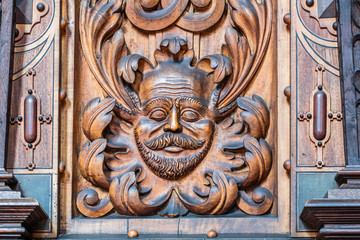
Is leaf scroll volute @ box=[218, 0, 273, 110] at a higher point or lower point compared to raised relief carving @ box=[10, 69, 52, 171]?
higher

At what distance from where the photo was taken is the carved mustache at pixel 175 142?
3.12m

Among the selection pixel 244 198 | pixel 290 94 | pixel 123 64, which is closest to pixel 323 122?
pixel 290 94

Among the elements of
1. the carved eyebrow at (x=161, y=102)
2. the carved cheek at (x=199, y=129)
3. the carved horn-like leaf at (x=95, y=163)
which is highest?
the carved eyebrow at (x=161, y=102)

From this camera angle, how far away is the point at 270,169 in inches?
123

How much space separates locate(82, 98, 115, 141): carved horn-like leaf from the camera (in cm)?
313

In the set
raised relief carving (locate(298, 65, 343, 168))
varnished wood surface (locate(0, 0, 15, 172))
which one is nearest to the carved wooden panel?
raised relief carving (locate(298, 65, 343, 168))

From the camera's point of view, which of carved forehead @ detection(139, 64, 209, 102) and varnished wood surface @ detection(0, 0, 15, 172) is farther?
carved forehead @ detection(139, 64, 209, 102)

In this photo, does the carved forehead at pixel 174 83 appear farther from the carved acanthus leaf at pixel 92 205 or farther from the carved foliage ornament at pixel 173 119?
the carved acanthus leaf at pixel 92 205

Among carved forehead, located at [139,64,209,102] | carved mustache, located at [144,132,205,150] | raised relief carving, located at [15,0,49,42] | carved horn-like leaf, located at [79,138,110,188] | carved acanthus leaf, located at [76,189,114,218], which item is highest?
raised relief carving, located at [15,0,49,42]

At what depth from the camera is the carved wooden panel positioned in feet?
10.2

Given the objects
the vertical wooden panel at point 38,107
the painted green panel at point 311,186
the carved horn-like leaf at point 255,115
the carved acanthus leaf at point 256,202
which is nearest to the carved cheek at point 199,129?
the carved horn-like leaf at point 255,115

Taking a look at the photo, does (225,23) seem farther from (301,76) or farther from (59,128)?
(59,128)

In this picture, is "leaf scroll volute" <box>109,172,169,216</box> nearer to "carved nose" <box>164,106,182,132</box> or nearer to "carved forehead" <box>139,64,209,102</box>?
"carved nose" <box>164,106,182,132</box>

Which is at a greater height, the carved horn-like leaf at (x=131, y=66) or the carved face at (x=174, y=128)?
the carved horn-like leaf at (x=131, y=66)
